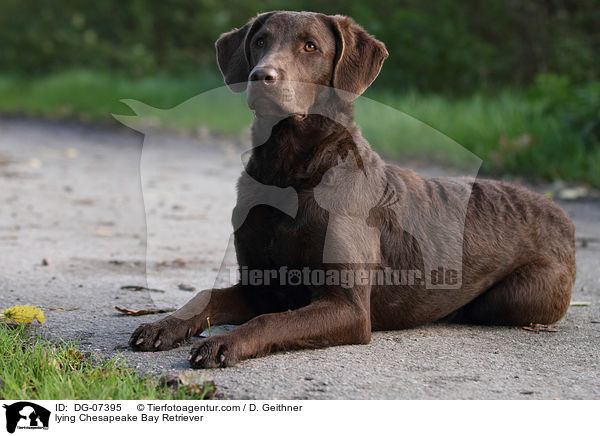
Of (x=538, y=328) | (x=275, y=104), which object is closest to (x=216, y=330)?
(x=275, y=104)

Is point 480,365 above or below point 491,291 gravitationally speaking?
below

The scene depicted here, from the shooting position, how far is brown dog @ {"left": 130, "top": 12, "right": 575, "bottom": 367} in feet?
11.8

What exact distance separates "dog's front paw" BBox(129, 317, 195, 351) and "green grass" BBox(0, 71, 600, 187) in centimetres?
127

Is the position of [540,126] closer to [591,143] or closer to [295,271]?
[591,143]

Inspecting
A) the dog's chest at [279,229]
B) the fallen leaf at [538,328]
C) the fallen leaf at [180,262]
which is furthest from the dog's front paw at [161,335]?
the fallen leaf at [180,262]

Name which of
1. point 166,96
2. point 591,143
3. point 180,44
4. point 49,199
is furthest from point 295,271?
point 180,44

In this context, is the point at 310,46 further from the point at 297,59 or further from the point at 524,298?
the point at 524,298

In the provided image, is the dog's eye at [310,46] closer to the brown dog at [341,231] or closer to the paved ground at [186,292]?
the brown dog at [341,231]

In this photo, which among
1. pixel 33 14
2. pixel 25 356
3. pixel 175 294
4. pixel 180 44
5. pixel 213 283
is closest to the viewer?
pixel 25 356

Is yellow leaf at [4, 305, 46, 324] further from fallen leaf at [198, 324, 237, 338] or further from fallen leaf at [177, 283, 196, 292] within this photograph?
fallen leaf at [177, 283, 196, 292]

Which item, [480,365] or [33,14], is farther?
[33,14]

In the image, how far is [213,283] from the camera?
5.23m

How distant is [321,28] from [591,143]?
20.7 feet
